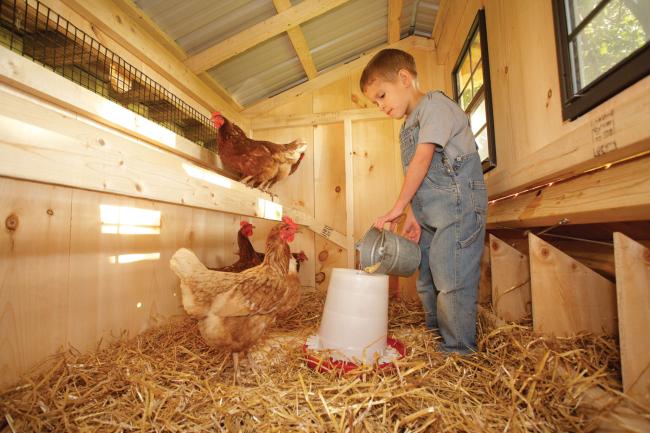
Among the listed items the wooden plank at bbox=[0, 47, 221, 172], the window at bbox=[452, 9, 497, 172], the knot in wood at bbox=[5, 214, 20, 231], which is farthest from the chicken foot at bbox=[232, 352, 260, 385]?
the window at bbox=[452, 9, 497, 172]

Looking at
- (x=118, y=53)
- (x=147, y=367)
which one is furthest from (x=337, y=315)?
(x=118, y=53)

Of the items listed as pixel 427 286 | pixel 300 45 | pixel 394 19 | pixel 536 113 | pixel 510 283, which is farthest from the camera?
pixel 394 19

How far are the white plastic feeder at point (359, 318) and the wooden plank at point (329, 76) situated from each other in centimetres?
221

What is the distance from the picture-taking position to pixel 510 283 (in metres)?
1.53

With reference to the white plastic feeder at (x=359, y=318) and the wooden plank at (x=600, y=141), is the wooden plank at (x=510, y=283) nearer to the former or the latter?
the wooden plank at (x=600, y=141)

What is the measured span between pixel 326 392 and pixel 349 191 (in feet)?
6.39

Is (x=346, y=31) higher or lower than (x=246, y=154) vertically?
higher

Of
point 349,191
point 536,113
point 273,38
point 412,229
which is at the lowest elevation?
point 412,229

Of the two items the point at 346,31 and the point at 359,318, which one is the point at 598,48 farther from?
the point at 346,31

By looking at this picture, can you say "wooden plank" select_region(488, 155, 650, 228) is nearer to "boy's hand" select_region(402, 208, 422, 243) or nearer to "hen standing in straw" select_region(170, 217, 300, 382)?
"boy's hand" select_region(402, 208, 422, 243)

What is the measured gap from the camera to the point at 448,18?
2467 millimetres

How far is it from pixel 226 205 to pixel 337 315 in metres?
0.74

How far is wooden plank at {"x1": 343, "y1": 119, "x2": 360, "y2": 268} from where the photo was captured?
276cm

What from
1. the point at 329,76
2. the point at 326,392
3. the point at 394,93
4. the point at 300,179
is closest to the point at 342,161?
the point at 300,179
